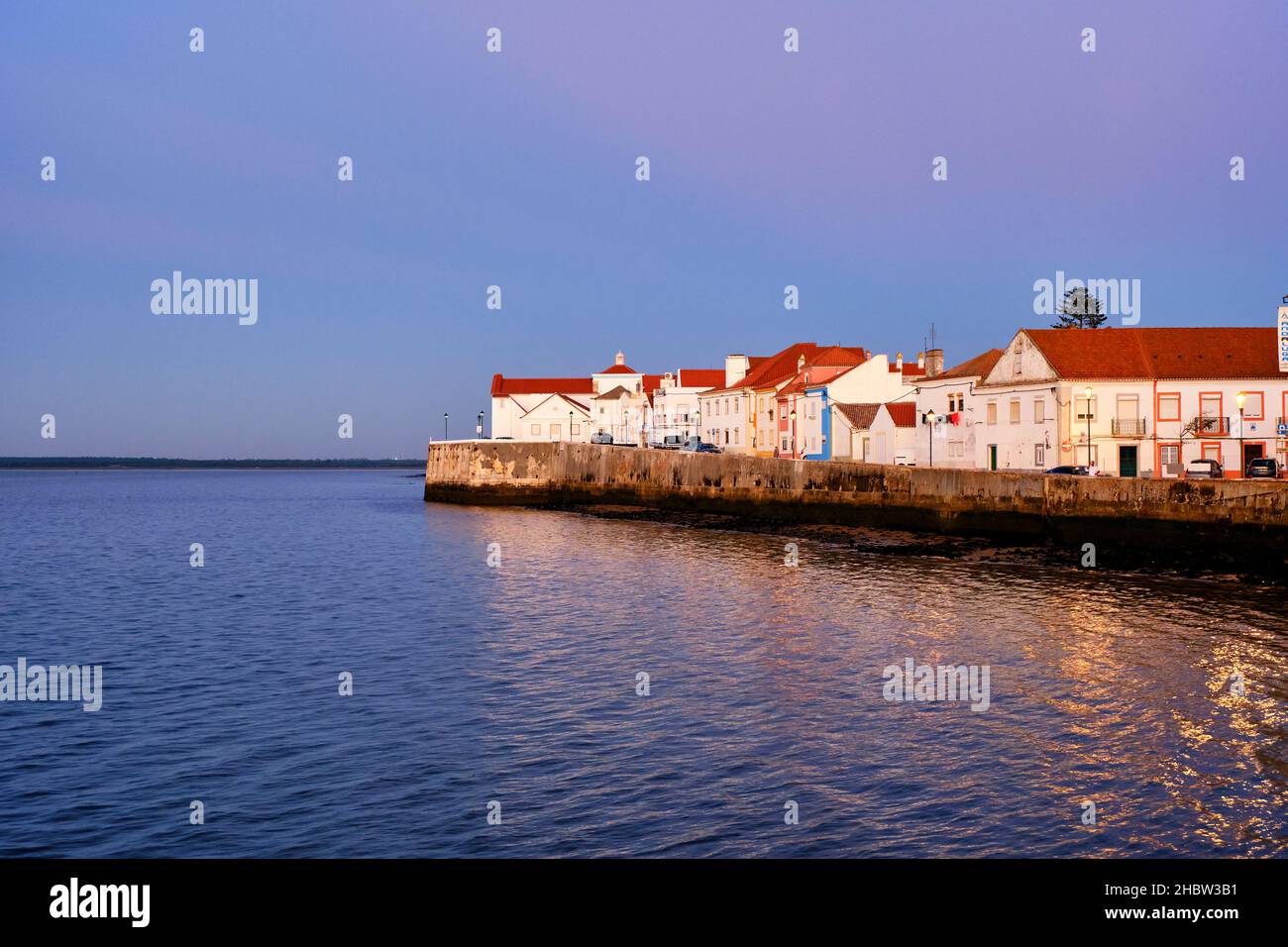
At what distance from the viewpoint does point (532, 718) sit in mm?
17969

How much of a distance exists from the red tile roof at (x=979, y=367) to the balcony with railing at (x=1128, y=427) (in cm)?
943

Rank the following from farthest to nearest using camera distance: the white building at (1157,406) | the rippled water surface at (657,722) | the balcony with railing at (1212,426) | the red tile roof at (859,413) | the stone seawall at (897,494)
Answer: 1. the red tile roof at (859,413)
2. the white building at (1157,406)
3. the balcony with railing at (1212,426)
4. the stone seawall at (897,494)
5. the rippled water surface at (657,722)

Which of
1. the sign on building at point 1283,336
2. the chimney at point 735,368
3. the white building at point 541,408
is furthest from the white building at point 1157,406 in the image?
the white building at point 541,408

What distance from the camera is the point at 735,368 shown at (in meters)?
117

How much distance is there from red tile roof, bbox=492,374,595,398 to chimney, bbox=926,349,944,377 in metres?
94.2

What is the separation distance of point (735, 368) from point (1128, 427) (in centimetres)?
6142

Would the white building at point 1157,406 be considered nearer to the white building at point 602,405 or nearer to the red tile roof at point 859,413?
the red tile roof at point 859,413

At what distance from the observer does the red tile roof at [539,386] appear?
166 metres

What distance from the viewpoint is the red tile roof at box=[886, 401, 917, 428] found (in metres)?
73.8
